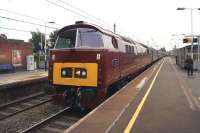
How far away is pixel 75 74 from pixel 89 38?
1.57 m

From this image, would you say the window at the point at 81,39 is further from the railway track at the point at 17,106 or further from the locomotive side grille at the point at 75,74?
the railway track at the point at 17,106

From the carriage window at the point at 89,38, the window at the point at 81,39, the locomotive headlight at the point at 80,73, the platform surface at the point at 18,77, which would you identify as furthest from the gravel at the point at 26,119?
the platform surface at the point at 18,77

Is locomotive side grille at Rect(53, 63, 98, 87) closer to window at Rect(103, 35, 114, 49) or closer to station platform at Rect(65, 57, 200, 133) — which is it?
station platform at Rect(65, 57, 200, 133)

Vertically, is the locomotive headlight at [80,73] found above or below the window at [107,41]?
below

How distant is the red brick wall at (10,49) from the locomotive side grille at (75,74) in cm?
3140

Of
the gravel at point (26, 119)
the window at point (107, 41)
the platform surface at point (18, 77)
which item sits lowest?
the gravel at point (26, 119)

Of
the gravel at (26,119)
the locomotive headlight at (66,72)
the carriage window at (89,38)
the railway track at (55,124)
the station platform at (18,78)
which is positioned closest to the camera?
the railway track at (55,124)

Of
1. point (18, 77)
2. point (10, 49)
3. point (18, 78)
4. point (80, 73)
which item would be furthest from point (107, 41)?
point (10, 49)

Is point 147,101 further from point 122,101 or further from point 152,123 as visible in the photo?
point 152,123

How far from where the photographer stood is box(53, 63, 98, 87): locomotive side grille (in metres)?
11.8

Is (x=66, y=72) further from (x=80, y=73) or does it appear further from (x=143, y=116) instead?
(x=143, y=116)

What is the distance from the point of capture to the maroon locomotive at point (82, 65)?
11.8m

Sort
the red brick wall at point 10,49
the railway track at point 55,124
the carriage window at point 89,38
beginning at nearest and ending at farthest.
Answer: the railway track at point 55,124 → the carriage window at point 89,38 → the red brick wall at point 10,49

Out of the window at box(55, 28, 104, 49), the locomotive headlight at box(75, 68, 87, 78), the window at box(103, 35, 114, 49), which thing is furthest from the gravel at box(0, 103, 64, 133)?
the window at box(103, 35, 114, 49)
